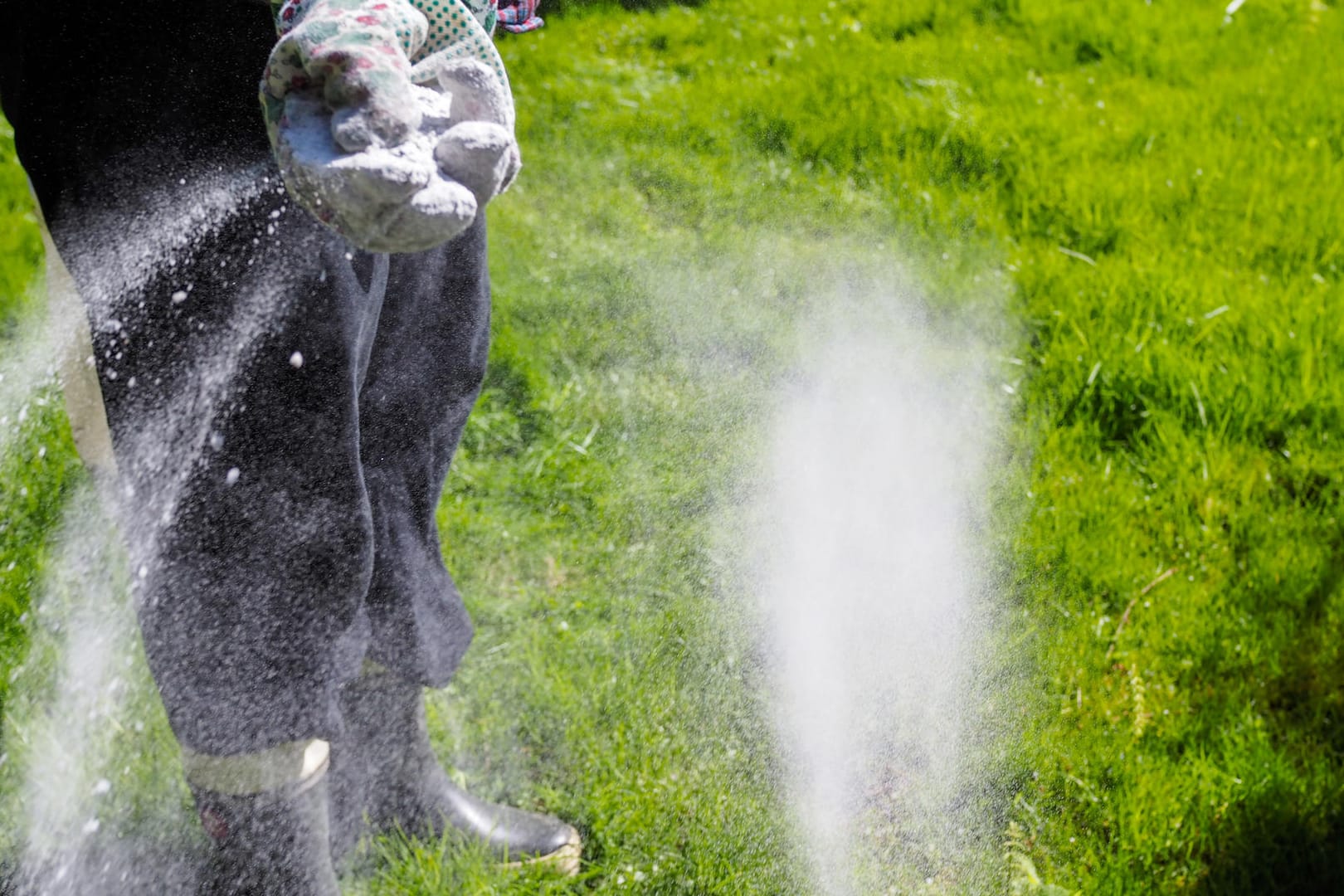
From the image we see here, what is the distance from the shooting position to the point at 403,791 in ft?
6.51

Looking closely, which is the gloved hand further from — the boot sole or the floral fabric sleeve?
the boot sole

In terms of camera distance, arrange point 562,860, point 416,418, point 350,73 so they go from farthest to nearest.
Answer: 1. point 562,860
2. point 416,418
3. point 350,73

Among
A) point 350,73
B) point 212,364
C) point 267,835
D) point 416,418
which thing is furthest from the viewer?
point 416,418

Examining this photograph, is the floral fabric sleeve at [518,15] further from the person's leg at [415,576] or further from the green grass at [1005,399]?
the green grass at [1005,399]

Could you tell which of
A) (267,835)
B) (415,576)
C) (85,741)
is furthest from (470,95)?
(85,741)

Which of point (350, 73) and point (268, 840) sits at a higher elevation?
point (350, 73)

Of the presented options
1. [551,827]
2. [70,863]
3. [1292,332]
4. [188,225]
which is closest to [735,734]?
[551,827]

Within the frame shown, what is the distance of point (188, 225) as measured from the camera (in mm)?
1598

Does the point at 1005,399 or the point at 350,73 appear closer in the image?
the point at 350,73

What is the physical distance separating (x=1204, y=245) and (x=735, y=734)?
8.13 feet

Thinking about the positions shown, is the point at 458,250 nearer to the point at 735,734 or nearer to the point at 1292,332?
the point at 735,734

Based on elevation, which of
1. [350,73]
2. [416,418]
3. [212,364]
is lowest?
[416,418]

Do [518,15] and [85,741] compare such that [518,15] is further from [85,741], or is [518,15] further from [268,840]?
[85,741]

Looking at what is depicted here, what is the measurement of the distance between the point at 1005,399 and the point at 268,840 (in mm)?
2239
